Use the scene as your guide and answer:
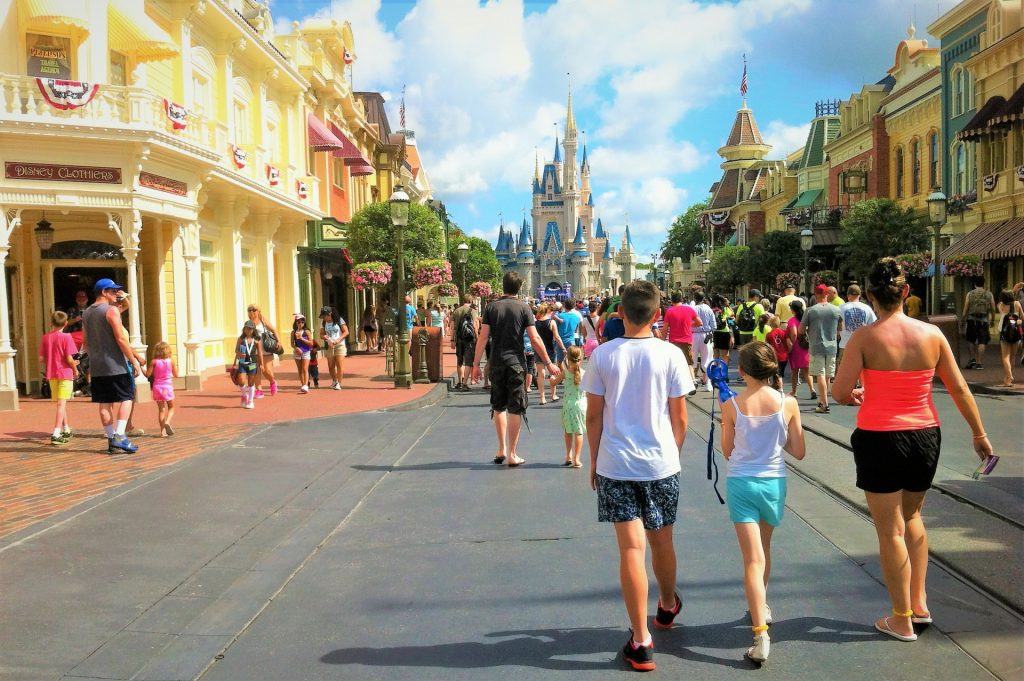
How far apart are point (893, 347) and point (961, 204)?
2624 centimetres

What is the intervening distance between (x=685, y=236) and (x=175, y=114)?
293 feet

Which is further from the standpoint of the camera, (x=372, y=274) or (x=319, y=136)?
(x=319, y=136)

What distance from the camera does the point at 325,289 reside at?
30.6 metres

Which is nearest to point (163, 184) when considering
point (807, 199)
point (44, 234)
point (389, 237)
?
point (44, 234)

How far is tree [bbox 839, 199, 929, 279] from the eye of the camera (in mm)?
28109

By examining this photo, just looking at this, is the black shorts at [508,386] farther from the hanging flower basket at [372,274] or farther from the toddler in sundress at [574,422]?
the hanging flower basket at [372,274]

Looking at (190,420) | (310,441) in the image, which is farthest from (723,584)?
(190,420)

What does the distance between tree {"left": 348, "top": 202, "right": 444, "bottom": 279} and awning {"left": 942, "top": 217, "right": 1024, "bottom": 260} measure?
14.8 metres

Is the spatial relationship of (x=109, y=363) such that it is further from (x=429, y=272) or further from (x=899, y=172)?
(x=899, y=172)

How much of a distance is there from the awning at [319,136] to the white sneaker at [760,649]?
23.2 meters

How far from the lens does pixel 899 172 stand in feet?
111

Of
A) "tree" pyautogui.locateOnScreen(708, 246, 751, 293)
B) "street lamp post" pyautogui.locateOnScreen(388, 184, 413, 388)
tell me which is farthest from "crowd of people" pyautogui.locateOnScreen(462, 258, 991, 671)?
"tree" pyautogui.locateOnScreen(708, 246, 751, 293)

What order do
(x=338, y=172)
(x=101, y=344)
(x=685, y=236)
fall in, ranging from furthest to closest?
(x=685, y=236)
(x=338, y=172)
(x=101, y=344)

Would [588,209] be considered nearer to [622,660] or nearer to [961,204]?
[961,204]
